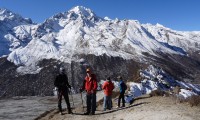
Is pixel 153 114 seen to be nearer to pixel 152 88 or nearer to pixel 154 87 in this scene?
pixel 154 87

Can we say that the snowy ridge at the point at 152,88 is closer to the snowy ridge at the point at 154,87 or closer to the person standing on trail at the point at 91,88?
the snowy ridge at the point at 154,87

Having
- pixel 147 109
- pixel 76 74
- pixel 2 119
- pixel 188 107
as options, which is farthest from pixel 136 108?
pixel 76 74

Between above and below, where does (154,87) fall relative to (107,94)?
above

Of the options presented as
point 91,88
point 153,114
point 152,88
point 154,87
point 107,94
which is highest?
point 154,87

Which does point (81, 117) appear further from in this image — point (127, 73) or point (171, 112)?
point (127, 73)

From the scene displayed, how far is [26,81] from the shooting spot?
176500mm

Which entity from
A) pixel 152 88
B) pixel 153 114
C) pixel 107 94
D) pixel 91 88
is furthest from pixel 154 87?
pixel 153 114

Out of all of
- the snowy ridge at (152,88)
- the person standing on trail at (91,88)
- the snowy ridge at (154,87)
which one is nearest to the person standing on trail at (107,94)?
the person standing on trail at (91,88)

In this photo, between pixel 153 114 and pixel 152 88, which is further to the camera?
pixel 152 88

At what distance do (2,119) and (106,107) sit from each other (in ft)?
146

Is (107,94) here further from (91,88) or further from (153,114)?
(153,114)

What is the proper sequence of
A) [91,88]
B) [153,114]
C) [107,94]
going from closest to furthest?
[153,114]
[91,88]
[107,94]

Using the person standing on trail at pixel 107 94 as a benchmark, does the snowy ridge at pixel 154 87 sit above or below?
above

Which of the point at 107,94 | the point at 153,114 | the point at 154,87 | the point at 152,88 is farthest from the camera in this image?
the point at 152,88
